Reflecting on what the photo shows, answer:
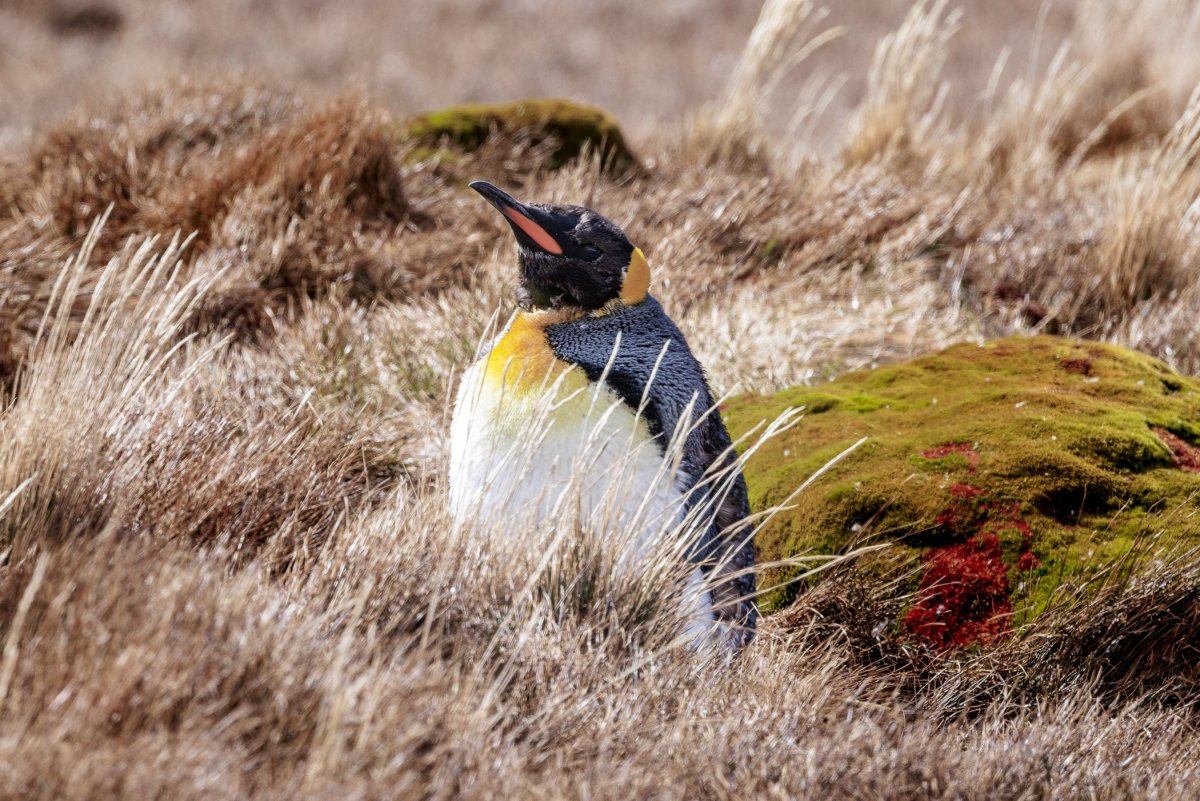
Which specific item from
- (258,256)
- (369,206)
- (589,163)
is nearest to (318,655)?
(258,256)

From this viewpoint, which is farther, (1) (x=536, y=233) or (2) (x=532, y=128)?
(2) (x=532, y=128)

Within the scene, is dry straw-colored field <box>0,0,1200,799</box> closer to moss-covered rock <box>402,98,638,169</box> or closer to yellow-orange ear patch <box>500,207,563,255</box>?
moss-covered rock <box>402,98,638,169</box>

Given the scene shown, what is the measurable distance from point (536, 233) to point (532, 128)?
364cm

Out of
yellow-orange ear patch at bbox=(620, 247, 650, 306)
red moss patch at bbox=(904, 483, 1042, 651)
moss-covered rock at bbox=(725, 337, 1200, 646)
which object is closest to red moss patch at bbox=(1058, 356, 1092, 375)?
moss-covered rock at bbox=(725, 337, 1200, 646)

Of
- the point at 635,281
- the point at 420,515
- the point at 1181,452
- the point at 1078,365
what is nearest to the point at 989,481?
the point at 1181,452

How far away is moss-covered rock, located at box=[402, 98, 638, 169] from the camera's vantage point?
6.25 meters

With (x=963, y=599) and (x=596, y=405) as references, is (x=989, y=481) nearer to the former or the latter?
(x=963, y=599)

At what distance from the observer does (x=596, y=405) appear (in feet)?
8.92

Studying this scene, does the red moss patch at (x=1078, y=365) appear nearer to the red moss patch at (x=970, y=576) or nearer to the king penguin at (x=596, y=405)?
the red moss patch at (x=970, y=576)

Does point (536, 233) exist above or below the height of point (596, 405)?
above

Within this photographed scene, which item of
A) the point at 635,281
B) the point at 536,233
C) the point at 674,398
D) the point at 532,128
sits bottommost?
the point at 532,128

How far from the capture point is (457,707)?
6.46ft

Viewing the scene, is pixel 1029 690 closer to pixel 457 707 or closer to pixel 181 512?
pixel 457 707

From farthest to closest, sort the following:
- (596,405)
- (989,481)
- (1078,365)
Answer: (1078,365) → (989,481) → (596,405)
